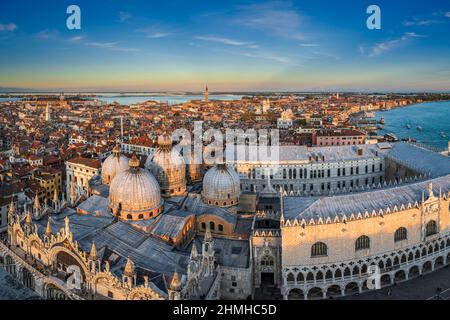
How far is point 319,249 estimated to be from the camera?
68.3 ft

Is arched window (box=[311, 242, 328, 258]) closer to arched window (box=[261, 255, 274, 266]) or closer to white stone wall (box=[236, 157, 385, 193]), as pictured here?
arched window (box=[261, 255, 274, 266])

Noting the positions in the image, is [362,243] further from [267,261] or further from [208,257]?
[208,257]

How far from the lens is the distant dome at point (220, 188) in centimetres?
2394

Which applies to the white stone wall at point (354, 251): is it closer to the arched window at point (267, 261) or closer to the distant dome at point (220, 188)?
the arched window at point (267, 261)

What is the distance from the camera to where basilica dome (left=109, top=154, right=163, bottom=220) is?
21.5 metres

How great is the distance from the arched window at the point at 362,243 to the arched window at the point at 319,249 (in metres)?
1.78

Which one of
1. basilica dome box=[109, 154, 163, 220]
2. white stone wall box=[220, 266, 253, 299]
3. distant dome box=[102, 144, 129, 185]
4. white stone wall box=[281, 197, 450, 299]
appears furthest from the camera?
distant dome box=[102, 144, 129, 185]

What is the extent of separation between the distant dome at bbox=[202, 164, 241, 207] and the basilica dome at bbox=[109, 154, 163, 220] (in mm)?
3306

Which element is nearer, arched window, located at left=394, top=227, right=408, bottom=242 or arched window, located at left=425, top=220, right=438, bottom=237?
arched window, located at left=394, top=227, right=408, bottom=242

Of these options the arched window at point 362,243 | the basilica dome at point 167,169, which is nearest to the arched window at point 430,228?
the arched window at point 362,243

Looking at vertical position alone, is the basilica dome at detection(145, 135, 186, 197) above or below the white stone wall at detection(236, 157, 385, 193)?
above

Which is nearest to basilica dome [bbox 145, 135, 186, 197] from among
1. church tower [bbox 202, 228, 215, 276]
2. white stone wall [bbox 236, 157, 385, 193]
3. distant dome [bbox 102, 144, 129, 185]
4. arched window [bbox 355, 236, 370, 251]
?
distant dome [bbox 102, 144, 129, 185]

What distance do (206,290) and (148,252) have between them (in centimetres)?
344
